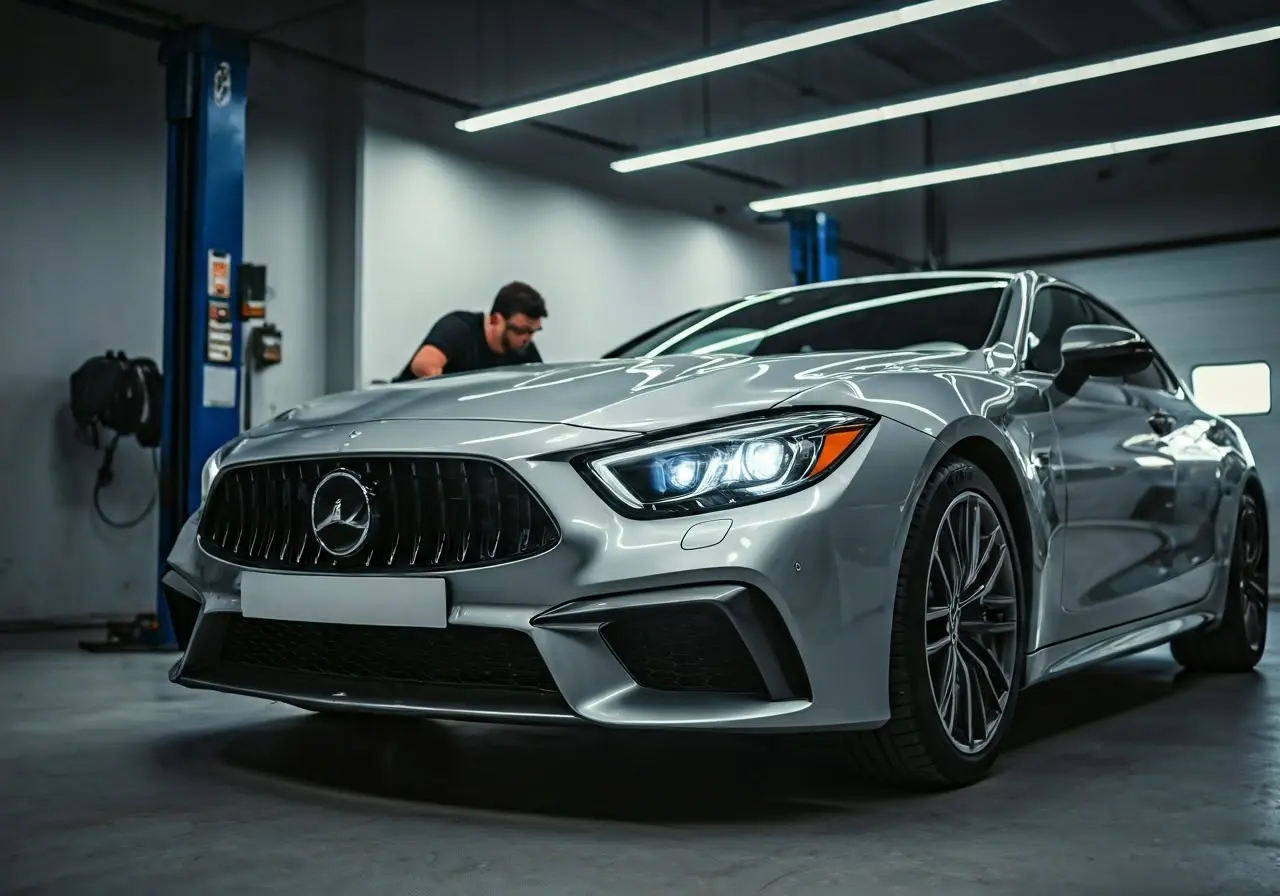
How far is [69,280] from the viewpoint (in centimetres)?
867

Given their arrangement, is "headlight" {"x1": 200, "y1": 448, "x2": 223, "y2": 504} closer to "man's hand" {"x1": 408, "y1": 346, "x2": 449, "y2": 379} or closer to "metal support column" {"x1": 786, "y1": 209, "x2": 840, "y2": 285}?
"man's hand" {"x1": 408, "y1": 346, "x2": 449, "y2": 379}

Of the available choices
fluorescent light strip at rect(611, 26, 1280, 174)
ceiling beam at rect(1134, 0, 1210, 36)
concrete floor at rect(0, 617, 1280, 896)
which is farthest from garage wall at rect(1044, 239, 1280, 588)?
concrete floor at rect(0, 617, 1280, 896)

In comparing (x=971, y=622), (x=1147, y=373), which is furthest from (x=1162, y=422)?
(x=971, y=622)

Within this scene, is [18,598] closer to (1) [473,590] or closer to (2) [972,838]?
(1) [473,590]

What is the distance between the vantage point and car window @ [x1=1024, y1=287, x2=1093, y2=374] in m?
3.59

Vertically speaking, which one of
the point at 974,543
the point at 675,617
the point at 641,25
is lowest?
the point at 675,617

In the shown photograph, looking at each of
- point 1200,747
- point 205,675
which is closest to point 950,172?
point 1200,747

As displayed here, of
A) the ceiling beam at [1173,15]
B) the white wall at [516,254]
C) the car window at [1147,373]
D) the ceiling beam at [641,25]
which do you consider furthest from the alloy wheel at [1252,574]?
the ceiling beam at [641,25]

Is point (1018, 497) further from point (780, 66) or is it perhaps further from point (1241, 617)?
point (780, 66)

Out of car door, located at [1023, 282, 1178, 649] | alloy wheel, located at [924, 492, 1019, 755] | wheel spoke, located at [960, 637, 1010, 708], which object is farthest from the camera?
car door, located at [1023, 282, 1178, 649]

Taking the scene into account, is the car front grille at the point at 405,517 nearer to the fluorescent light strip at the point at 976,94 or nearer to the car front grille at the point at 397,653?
the car front grille at the point at 397,653

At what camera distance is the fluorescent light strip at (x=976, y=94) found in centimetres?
800

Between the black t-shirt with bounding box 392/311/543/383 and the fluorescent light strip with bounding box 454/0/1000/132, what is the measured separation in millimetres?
2840

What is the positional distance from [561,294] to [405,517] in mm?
9752
